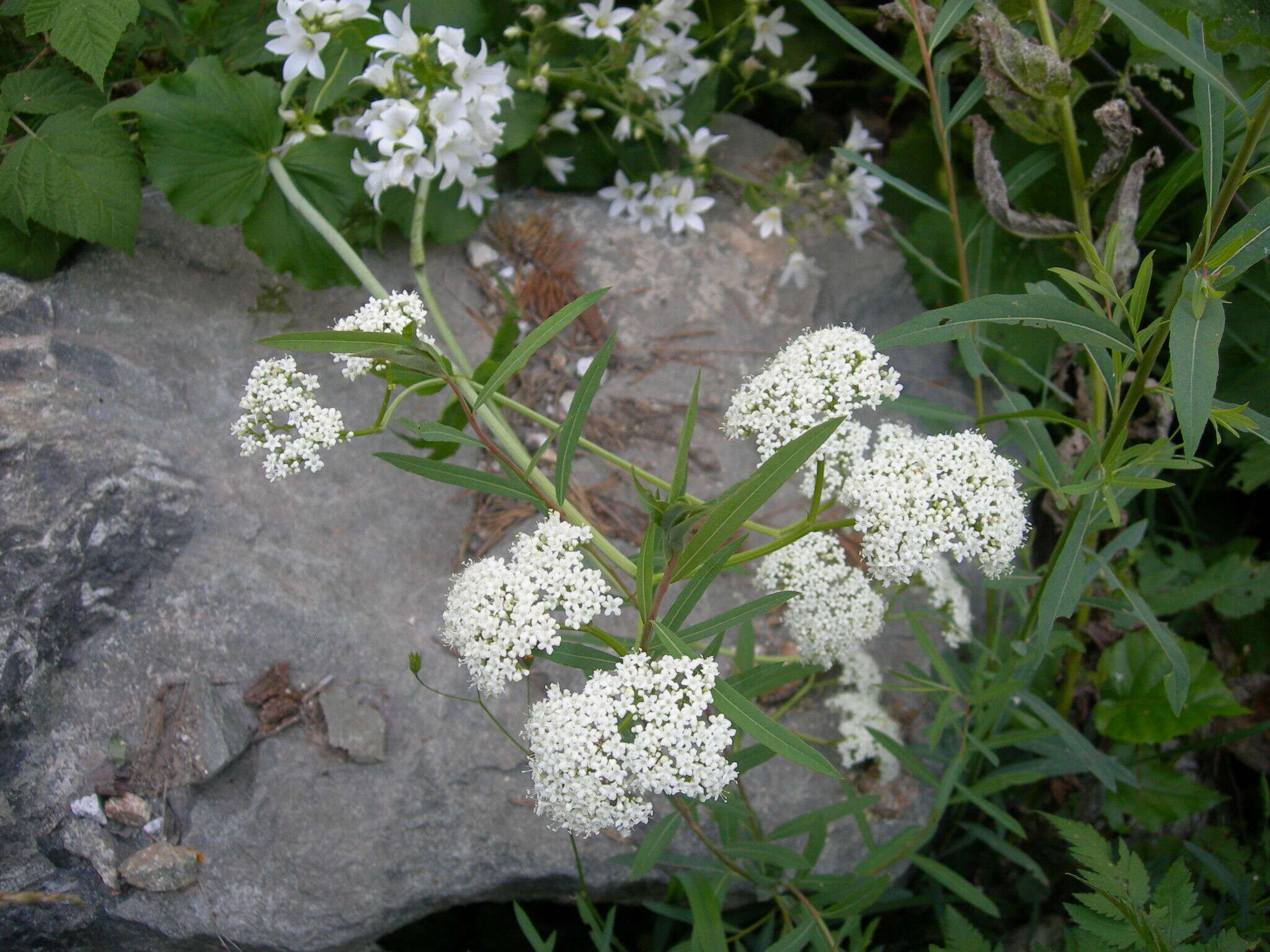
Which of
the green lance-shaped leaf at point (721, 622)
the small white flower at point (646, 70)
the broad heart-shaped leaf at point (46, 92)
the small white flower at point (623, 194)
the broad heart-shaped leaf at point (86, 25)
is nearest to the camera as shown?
the green lance-shaped leaf at point (721, 622)

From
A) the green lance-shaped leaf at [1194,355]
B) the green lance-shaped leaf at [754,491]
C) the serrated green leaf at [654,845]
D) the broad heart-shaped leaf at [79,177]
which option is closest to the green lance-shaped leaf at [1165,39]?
the green lance-shaped leaf at [1194,355]

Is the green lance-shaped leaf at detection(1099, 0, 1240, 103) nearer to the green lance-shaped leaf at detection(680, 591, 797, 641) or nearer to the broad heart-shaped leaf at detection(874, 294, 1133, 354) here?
the broad heart-shaped leaf at detection(874, 294, 1133, 354)

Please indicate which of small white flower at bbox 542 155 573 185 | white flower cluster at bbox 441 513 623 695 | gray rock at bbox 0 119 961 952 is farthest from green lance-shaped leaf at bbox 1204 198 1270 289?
small white flower at bbox 542 155 573 185

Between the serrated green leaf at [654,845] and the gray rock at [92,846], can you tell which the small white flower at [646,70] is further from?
the gray rock at [92,846]

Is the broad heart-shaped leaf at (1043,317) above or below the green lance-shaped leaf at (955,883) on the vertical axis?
above

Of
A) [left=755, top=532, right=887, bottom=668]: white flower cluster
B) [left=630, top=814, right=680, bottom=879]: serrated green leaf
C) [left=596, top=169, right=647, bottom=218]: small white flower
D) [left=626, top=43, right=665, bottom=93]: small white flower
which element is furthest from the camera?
[left=596, top=169, right=647, bottom=218]: small white flower

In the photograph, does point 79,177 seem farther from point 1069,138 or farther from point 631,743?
point 1069,138
